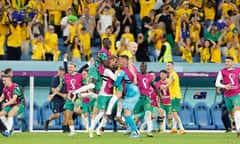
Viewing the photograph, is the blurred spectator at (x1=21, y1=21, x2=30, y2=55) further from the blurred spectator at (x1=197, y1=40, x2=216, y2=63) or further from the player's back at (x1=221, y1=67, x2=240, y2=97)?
the player's back at (x1=221, y1=67, x2=240, y2=97)

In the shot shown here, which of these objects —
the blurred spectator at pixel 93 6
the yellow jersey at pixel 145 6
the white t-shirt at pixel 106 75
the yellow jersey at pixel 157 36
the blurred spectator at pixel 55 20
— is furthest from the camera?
the yellow jersey at pixel 145 6

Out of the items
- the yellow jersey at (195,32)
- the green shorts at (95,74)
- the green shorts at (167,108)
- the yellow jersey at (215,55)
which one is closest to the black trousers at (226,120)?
the green shorts at (167,108)

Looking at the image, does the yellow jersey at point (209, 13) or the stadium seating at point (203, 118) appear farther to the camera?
the yellow jersey at point (209, 13)

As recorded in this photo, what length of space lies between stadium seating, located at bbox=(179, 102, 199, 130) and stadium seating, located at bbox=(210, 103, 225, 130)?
67 centimetres

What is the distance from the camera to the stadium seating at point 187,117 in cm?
3531

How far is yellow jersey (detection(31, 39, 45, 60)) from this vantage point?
35.3 metres

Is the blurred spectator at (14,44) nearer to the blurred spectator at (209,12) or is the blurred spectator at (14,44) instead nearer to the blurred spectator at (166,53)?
the blurred spectator at (166,53)

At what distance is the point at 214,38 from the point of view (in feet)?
122

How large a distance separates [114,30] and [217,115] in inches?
193

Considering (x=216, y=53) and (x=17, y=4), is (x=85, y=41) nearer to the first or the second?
(x=17, y=4)

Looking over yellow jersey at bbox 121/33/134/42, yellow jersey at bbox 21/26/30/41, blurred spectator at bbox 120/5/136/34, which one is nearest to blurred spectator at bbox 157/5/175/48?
blurred spectator at bbox 120/5/136/34

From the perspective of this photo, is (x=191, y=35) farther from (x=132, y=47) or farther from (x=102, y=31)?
(x=132, y=47)

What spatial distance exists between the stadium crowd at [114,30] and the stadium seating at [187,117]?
1.81 metres

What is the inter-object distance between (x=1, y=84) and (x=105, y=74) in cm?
456
